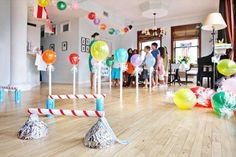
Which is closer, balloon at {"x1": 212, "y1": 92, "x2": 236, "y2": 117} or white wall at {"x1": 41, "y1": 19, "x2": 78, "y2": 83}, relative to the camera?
balloon at {"x1": 212, "y1": 92, "x2": 236, "y2": 117}

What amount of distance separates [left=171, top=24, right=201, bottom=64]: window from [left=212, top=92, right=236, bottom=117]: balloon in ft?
21.2

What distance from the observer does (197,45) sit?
832cm

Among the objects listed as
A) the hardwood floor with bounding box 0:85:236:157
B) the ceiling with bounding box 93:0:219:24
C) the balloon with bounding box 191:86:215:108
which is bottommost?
the hardwood floor with bounding box 0:85:236:157

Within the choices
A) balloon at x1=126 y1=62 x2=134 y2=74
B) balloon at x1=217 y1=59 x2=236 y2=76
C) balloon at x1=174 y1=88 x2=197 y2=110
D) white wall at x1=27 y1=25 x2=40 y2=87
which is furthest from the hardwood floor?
white wall at x1=27 y1=25 x2=40 y2=87

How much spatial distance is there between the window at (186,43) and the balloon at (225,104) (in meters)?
6.47

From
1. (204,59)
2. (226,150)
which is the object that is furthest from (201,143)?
(204,59)

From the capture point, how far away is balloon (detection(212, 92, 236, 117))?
6.66ft

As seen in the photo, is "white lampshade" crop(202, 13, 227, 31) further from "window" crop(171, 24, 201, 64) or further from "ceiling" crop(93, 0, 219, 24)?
"window" crop(171, 24, 201, 64)

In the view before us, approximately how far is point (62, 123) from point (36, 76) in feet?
18.5

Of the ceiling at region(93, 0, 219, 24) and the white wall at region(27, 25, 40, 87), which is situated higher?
the ceiling at region(93, 0, 219, 24)

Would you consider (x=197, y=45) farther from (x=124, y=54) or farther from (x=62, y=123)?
(x=62, y=123)

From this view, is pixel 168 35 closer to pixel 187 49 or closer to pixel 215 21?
pixel 187 49

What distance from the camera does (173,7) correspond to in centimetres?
749

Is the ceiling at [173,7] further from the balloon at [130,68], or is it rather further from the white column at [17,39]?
the white column at [17,39]
